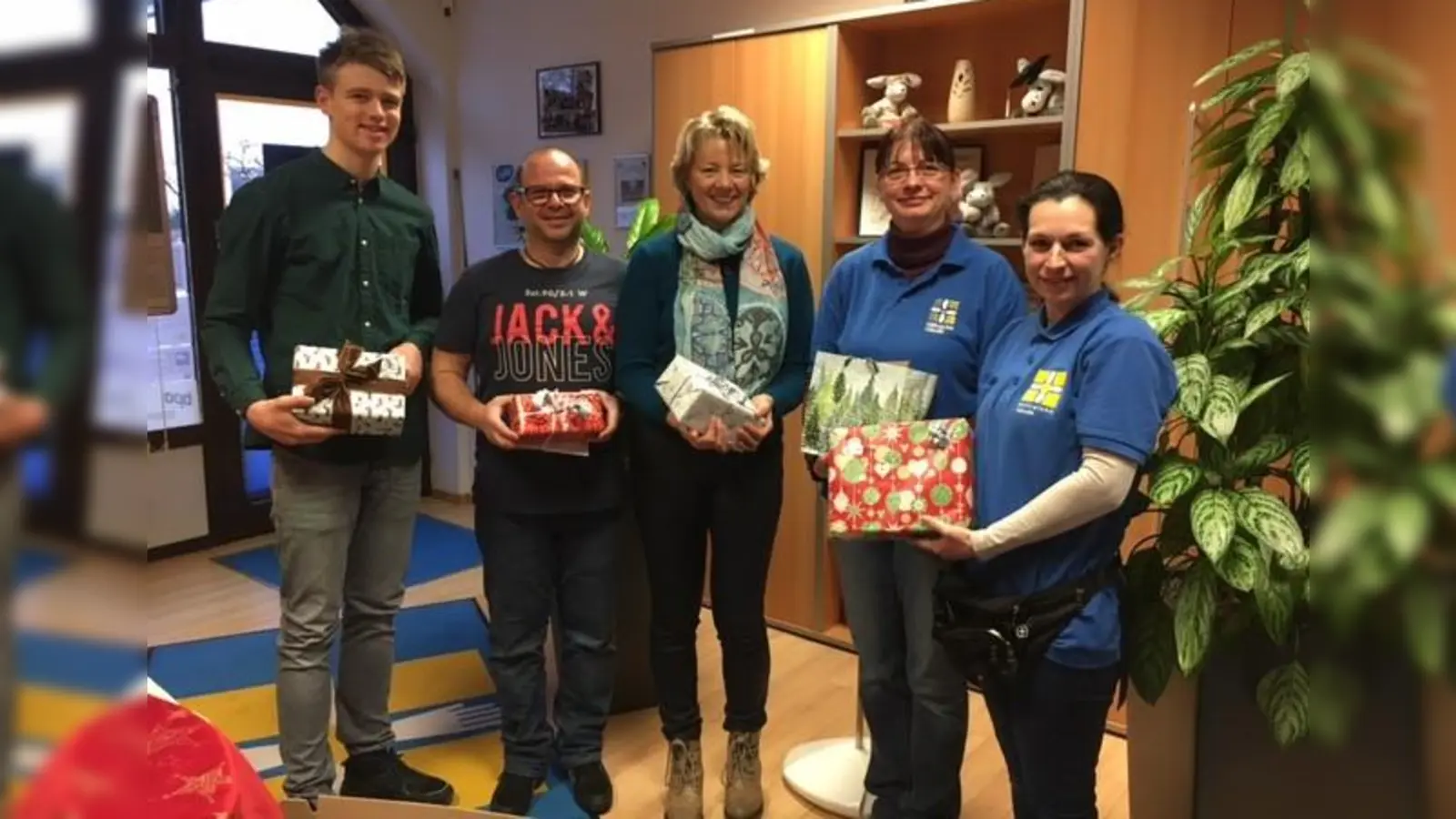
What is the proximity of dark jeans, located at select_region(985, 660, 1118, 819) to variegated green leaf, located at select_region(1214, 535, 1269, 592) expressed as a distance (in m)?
0.25

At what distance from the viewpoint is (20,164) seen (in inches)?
8.2

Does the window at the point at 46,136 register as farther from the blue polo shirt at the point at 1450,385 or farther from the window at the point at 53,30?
the blue polo shirt at the point at 1450,385

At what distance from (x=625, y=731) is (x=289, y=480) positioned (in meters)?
1.11

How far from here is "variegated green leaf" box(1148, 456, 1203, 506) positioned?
5.33 ft

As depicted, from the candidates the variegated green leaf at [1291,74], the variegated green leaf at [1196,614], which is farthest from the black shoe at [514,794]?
the variegated green leaf at [1291,74]

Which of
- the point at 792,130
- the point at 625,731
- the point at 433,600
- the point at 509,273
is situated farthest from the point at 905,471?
the point at 433,600

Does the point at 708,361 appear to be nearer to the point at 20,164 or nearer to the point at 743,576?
the point at 743,576

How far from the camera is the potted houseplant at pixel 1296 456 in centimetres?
24

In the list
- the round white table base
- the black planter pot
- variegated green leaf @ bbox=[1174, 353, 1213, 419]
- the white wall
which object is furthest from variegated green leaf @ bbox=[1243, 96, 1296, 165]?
the white wall

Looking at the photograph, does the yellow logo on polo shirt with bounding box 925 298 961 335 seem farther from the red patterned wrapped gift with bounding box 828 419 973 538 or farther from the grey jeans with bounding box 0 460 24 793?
the grey jeans with bounding box 0 460 24 793

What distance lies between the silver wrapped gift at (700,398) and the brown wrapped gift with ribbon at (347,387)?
502mm

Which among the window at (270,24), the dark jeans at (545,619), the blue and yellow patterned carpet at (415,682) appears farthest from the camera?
the window at (270,24)

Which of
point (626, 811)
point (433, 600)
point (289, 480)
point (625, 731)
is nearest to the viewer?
point (289, 480)

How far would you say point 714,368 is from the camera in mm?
1932
